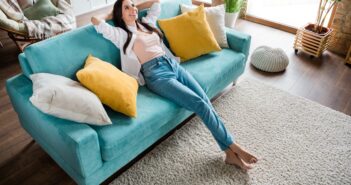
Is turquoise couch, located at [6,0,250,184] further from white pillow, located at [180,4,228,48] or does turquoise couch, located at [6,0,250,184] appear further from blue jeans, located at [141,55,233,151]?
white pillow, located at [180,4,228,48]

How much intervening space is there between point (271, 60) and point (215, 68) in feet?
3.22

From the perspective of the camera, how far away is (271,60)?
10.2ft

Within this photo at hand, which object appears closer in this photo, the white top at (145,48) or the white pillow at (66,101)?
the white pillow at (66,101)

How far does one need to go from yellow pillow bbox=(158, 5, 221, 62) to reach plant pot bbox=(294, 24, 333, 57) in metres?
1.52

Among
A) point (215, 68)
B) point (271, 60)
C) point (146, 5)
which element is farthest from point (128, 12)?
point (271, 60)

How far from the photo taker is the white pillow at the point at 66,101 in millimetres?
1541

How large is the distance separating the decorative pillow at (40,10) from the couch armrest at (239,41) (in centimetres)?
202

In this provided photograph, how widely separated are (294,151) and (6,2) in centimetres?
315

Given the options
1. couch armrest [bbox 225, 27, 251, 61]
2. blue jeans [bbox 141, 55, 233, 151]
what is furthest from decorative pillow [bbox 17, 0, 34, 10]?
couch armrest [bbox 225, 27, 251, 61]

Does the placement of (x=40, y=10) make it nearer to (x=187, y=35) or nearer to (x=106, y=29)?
(x=106, y=29)

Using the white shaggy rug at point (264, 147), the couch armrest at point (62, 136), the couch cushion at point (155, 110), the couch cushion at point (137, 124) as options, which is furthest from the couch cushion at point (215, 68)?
the couch armrest at point (62, 136)

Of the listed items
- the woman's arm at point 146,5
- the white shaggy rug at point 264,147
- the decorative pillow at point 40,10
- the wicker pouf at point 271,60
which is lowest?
the white shaggy rug at point 264,147

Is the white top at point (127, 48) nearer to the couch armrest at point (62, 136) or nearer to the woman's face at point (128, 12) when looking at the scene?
the woman's face at point (128, 12)

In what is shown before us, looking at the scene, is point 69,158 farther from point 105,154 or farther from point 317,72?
point 317,72
